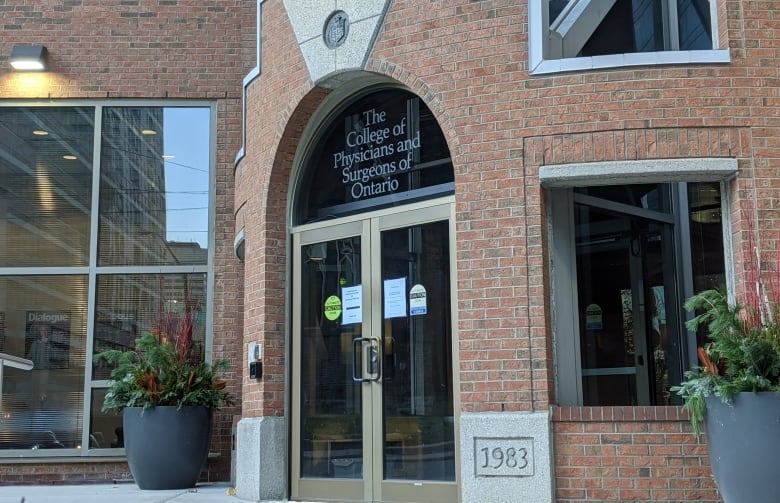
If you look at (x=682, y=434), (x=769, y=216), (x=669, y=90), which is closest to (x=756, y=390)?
(x=682, y=434)

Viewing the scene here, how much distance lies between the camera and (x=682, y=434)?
279 inches

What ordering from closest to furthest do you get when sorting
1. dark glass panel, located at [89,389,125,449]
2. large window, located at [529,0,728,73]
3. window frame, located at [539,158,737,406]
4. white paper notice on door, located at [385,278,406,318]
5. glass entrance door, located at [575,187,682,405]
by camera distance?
window frame, located at [539,158,737,406]
large window, located at [529,0,728,73]
white paper notice on door, located at [385,278,406,318]
glass entrance door, located at [575,187,682,405]
dark glass panel, located at [89,389,125,449]

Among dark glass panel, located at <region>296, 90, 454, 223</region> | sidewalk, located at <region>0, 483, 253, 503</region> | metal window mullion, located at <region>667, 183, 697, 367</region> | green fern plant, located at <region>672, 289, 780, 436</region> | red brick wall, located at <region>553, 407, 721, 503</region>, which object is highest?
dark glass panel, located at <region>296, 90, 454, 223</region>

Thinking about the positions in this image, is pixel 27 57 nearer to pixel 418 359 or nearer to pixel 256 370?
pixel 256 370

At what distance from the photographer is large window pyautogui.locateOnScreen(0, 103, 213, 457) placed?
39.4 feet

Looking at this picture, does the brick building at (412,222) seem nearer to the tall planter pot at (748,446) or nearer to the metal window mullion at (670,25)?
the metal window mullion at (670,25)

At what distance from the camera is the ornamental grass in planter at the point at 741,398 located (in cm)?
609

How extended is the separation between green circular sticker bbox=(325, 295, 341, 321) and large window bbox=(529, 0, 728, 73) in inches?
114

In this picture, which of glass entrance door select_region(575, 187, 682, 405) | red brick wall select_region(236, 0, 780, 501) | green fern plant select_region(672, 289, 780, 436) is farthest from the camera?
glass entrance door select_region(575, 187, 682, 405)

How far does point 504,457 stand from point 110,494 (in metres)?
4.71

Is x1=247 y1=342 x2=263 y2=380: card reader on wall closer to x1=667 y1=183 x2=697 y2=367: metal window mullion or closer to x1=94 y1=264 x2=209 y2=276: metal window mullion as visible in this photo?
x1=94 y1=264 x2=209 y2=276: metal window mullion

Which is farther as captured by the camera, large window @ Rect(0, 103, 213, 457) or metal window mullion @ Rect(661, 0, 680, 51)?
large window @ Rect(0, 103, 213, 457)

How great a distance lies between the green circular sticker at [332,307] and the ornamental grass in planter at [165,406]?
2.15 metres

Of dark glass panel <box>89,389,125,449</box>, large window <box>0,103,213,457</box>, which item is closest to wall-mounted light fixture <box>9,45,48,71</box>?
large window <box>0,103,213,457</box>
